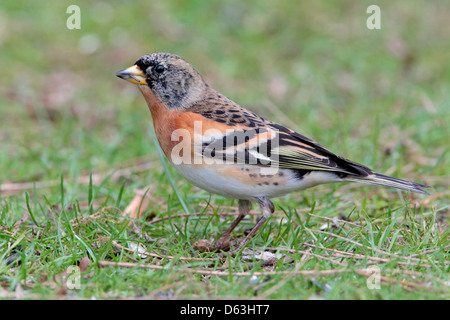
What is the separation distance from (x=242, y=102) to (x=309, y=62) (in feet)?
5.03

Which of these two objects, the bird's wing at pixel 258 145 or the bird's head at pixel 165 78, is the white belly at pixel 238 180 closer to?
the bird's wing at pixel 258 145

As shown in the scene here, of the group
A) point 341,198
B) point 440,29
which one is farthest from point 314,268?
point 440,29

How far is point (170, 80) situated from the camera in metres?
4.10

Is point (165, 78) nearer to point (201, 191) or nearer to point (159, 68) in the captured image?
point (159, 68)

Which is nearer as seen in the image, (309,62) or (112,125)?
(112,125)

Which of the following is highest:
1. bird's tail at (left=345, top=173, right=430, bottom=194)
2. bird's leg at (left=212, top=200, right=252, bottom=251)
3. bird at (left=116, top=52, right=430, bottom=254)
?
bird at (left=116, top=52, right=430, bottom=254)

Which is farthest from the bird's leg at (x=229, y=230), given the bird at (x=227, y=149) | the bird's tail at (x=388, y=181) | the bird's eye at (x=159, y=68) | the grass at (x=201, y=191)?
the bird's eye at (x=159, y=68)

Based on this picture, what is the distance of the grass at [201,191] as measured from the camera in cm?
328

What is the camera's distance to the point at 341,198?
4719 millimetres

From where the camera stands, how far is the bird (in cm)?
369

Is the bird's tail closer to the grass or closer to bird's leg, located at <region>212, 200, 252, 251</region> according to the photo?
the grass

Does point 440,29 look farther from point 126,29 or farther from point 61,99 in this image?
point 61,99

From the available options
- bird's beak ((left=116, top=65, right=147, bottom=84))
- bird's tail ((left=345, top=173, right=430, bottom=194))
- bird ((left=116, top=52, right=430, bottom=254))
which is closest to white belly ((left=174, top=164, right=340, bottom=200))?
bird ((left=116, top=52, right=430, bottom=254))

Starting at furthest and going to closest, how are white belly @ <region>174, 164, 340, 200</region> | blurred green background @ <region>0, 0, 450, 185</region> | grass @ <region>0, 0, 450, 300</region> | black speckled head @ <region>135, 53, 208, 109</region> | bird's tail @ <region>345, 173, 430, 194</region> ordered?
1. blurred green background @ <region>0, 0, 450, 185</region>
2. black speckled head @ <region>135, 53, 208, 109</region>
3. bird's tail @ <region>345, 173, 430, 194</region>
4. white belly @ <region>174, 164, 340, 200</region>
5. grass @ <region>0, 0, 450, 300</region>
